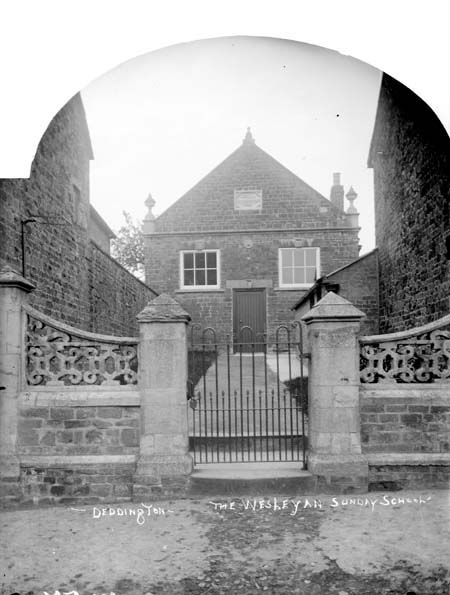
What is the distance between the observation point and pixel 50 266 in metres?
8.09

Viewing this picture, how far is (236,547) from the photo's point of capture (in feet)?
13.8

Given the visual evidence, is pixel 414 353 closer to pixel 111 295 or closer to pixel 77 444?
pixel 77 444

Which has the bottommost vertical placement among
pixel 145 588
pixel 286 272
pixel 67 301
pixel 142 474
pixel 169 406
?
pixel 145 588

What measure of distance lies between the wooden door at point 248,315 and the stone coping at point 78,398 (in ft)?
12.2

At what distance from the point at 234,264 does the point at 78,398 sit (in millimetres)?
6916

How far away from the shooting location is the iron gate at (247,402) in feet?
18.8

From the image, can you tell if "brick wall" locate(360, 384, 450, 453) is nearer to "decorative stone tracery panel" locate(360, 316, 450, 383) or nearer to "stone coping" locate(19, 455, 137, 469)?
"decorative stone tracery panel" locate(360, 316, 450, 383)

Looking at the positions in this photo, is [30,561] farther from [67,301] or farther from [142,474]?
[67,301]

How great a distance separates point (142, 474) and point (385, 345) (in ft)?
10.0

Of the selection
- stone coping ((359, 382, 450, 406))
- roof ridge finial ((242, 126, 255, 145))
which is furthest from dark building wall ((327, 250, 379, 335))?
roof ridge finial ((242, 126, 255, 145))

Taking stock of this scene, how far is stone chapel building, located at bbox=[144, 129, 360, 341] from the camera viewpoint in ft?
34.8

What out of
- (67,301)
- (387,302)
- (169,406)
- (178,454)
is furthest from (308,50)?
(387,302)

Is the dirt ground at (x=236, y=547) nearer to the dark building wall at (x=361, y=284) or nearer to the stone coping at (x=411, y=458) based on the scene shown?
the stone coping at (x=411, y=458)

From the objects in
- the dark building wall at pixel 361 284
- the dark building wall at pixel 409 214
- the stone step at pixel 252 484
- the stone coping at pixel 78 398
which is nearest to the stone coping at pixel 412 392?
the stone step at pixel 252 484
